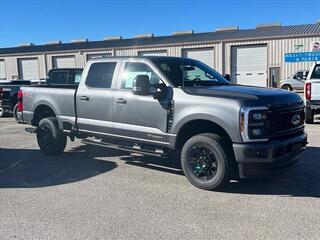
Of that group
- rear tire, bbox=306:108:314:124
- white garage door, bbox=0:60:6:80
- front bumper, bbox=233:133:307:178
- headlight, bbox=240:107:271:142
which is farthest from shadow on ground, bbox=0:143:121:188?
white garage door, bbox=0:60:6:80

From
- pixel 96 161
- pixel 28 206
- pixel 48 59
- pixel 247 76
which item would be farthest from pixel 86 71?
pixel 48 59

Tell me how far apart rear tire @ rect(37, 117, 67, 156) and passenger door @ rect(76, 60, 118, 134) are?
0.78 m

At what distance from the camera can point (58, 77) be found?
569 inches

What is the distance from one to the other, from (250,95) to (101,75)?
2983 millimetres

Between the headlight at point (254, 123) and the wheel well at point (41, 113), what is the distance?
15.3ft

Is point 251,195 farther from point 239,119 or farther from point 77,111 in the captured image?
point 77,111

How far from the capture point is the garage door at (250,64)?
33.8 m

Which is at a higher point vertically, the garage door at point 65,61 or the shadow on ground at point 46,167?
the garage door at point 65,61

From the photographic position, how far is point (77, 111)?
7.51 m

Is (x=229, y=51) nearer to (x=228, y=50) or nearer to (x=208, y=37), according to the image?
(x=228, y=50)

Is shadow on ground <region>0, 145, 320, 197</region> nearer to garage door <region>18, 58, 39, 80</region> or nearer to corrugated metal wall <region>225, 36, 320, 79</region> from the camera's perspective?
corrugated metal wall <region>225, 36, 320, 79</region>

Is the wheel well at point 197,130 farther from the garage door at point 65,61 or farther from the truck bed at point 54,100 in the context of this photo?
the garage door at point 65,61

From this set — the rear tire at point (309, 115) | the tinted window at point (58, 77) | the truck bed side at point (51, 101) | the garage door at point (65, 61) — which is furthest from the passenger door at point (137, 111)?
the garage door at point (65, 61)

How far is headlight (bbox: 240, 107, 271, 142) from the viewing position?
5.12 m
